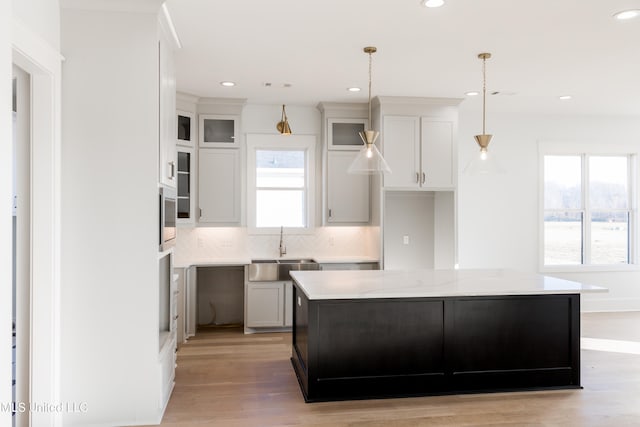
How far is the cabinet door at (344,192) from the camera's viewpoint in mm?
5848

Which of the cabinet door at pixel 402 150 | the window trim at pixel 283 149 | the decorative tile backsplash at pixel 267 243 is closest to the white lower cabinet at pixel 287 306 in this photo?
the decorative tile backsplash at pixel 267 243

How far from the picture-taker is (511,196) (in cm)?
653

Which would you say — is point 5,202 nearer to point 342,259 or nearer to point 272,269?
point 272,269

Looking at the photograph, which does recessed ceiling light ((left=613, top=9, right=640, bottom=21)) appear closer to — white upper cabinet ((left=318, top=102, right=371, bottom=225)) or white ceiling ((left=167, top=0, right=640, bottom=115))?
white ceiling ((left=167, top=0, right=640, bottom=115))

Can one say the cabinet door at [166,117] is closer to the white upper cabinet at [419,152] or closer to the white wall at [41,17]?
the white wall at [41,17]

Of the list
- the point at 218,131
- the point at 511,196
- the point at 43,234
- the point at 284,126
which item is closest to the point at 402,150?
the point at 284,126

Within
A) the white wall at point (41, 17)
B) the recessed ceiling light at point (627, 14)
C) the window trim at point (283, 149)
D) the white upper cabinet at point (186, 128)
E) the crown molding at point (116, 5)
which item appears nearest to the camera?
the white wall at point (41, 17)

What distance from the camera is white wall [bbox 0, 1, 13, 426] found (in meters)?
1.88

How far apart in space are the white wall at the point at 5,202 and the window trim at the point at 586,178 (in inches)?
245

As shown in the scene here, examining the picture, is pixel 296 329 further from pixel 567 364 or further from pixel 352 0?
pixel 352 0

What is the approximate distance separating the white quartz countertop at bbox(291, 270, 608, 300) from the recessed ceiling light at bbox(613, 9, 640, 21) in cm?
184

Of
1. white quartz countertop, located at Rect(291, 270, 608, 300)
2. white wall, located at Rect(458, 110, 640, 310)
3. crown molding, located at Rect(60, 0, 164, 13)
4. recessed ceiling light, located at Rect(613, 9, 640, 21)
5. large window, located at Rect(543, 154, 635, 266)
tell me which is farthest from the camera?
large window, located at Rect(543, 154, 635, 266)

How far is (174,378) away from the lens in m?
3.93

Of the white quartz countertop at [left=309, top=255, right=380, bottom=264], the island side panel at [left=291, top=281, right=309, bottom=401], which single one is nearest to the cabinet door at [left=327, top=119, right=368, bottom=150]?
the white quartz countertop at [left=309, top=255, right=380, bottom=264]
